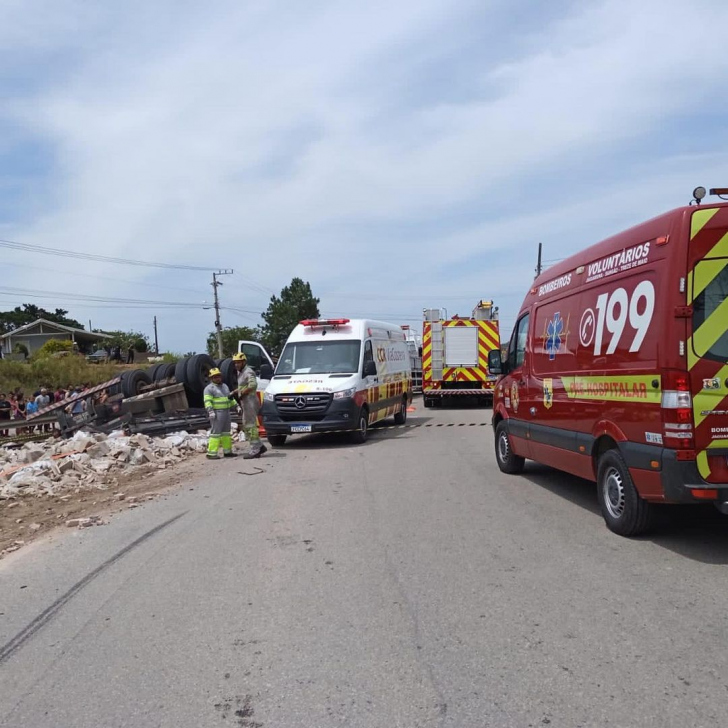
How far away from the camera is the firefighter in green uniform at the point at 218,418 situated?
500 inches

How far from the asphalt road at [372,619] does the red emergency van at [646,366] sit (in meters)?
0.64

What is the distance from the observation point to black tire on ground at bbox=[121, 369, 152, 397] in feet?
63.0

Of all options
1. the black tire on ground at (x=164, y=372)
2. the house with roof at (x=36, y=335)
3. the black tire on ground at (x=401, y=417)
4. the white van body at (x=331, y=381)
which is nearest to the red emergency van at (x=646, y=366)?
the white van body at (x=331, y=381)

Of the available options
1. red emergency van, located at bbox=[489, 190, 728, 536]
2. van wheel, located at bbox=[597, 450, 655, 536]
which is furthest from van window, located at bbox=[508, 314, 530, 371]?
van wheel, located at bbox=[597, 450, 655, 536]

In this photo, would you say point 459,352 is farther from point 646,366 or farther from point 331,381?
point 646,366

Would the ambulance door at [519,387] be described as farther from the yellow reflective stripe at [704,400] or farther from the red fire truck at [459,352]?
the red fire truck at [459,352]

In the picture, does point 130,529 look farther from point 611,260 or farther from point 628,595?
point 611,260

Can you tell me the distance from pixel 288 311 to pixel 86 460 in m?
57.6

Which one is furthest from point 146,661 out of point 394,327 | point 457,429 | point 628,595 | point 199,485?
point 394,327

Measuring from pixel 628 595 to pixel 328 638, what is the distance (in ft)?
6.81

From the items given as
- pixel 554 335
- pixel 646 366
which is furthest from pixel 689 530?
pixel 554 335

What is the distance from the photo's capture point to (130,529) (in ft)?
24.6

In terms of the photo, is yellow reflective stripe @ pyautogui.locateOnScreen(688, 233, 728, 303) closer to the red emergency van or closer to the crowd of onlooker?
the red emergency van

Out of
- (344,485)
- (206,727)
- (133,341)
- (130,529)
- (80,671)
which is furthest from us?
(133,341)
